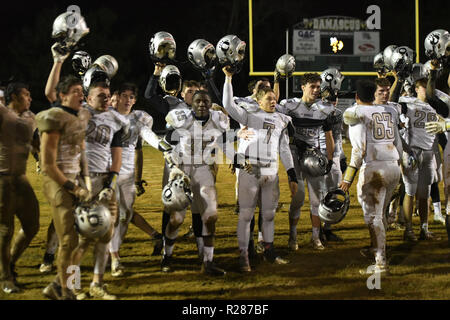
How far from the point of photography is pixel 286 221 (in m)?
8.54

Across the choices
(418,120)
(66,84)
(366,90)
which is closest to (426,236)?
(418,120)

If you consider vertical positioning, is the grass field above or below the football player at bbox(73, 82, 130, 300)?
below

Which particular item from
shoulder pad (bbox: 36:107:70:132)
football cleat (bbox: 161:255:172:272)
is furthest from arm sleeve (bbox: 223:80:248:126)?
shoulder pad (bbox: 36:107:70:132)

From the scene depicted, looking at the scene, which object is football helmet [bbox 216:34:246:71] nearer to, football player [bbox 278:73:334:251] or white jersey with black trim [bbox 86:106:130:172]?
football player [bbox 278:73:334:251]

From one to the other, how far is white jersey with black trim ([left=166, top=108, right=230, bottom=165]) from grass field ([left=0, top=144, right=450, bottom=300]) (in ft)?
4.17

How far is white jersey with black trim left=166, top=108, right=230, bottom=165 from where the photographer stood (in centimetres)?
569

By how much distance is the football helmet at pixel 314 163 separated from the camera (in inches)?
259

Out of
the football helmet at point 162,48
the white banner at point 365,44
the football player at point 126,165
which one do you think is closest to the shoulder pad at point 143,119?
the football player at point 126,165

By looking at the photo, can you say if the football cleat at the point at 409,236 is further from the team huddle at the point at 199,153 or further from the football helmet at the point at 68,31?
the football helmet at the point at 68,31

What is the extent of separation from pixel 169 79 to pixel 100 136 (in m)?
2.01

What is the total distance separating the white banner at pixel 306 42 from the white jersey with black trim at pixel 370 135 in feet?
43.1

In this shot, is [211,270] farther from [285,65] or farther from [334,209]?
[285,65]
